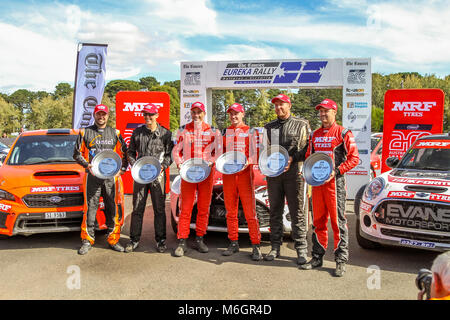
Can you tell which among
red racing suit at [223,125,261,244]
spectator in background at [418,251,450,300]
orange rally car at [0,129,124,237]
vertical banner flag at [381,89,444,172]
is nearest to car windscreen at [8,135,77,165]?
orange rally car at [0,129,124,237]

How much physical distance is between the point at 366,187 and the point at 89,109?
8.33 meters

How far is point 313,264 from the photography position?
15.6ft

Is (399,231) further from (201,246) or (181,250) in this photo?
(181,250)

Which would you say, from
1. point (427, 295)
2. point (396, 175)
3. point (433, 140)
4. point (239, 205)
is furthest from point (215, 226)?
point (427, 295)

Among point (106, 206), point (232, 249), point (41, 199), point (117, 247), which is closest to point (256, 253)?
point (232, 249)

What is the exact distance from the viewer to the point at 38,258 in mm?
5090

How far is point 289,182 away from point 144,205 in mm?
2029

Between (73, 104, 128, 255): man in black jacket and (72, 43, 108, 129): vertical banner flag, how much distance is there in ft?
19.3

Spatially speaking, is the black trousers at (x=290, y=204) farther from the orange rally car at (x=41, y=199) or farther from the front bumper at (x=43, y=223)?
the front bumper at (x=43, y=223)

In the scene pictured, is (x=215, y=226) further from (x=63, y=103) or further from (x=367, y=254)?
(x=63, y=103)

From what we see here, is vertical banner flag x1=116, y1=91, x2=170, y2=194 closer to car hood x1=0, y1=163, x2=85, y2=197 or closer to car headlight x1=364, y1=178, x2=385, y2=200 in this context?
car hood x1=0, y1=163, x2=85, y2=197

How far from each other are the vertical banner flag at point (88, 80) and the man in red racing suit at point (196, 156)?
653 cm

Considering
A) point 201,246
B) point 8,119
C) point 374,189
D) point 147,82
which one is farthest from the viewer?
point 147,82

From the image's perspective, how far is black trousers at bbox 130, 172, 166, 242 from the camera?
17.8 ft
